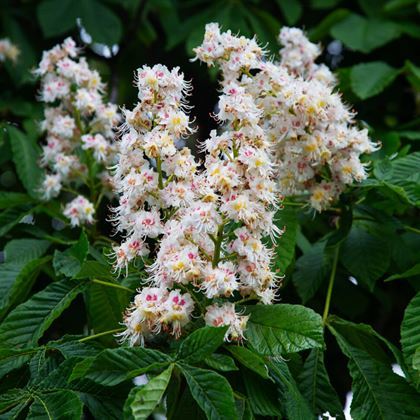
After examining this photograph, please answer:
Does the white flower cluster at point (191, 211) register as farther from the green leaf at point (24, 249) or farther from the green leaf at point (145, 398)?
the green leaf at point (24, 249)

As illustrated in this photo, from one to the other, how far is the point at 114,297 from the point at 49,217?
851mm

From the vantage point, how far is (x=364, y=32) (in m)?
3.68

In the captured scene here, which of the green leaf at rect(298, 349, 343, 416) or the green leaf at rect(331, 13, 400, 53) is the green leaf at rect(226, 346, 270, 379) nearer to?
the green leaf at rect(298, 349, 343, 416)

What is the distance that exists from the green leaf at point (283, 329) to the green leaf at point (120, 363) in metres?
0.23

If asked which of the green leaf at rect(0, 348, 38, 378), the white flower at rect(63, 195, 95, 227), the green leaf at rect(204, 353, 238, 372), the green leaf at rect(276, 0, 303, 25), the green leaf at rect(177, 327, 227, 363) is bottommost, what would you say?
the green leaf at rect(0, 348, 38, 378)

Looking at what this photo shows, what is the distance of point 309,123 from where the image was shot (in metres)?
2.32

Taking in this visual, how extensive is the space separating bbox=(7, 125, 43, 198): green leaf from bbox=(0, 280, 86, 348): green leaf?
2.98 ft

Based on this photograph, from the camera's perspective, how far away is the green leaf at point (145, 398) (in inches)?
60.1

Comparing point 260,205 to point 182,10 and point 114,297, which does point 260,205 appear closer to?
point 114,297

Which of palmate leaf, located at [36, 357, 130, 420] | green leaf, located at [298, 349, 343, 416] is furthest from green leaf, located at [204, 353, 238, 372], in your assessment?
green leaf, located at [298, 349, 343, 416]

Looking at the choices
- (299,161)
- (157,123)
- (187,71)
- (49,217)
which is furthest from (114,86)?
(157,123)

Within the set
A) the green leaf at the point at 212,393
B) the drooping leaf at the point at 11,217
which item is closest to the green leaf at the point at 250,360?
the green leaf at the point at 212,393

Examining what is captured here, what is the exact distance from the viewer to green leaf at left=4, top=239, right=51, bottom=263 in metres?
2.54

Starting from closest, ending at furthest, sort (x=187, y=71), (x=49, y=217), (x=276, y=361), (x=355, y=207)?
(x=276, y=361) → (x=355, y=207) → (x=49, y=217) → (x=187, y=71)
